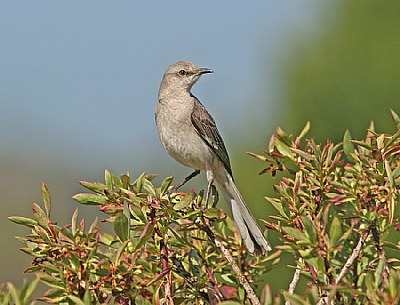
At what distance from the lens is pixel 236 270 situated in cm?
274

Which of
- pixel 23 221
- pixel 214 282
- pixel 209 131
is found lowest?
pixel 214 282

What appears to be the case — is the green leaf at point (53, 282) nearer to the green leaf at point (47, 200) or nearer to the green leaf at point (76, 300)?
the green leaf at point (76, 300)

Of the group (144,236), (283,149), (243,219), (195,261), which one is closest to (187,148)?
(243,219)

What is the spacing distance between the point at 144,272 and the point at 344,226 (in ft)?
2.86

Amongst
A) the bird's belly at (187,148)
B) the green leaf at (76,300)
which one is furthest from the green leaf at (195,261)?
the bird's belly at (187,148)

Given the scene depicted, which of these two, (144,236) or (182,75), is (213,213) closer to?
(144,236)

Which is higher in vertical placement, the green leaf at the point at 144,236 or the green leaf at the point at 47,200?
the green leaf at the point at 47,200

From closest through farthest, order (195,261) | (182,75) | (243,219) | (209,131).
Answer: (195,261), (243,219), (209,131), (182,75)

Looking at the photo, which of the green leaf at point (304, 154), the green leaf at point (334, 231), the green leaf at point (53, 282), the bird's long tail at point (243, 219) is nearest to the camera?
the green leaf at point (334, 231)

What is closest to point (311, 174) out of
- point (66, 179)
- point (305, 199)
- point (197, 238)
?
point (305, 199)

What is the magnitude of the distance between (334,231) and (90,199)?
0.84 metres

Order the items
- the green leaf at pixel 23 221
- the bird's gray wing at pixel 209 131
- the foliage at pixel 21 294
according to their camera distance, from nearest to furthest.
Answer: the foliage at pixel 21 294
the green leaf at pixel 23 221
the bird's gray wing at pixel 209 131

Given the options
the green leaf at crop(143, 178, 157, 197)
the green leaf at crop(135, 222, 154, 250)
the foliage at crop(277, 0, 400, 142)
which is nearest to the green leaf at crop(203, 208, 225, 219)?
the green leaf at crop(143, 178, 157, 197)

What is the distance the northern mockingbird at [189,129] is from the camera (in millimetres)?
5664
